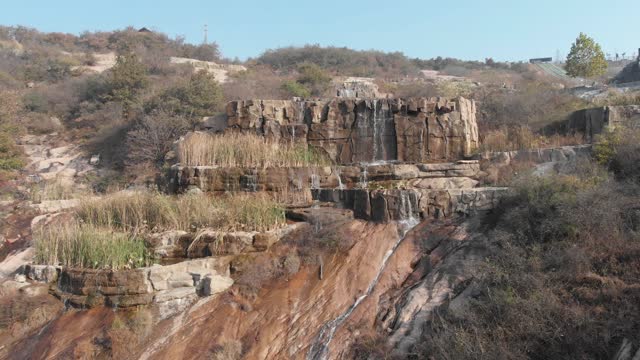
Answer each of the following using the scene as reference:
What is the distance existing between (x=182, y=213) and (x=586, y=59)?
2305 cm

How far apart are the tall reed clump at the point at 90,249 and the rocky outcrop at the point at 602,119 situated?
10027mm

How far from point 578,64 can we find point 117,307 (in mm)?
24838

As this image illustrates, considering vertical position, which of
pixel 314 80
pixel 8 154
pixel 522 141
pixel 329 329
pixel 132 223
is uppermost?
pixel 314 80

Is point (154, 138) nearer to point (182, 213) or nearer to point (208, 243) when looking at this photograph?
point (182, 213)

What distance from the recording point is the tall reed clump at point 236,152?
10984 mm

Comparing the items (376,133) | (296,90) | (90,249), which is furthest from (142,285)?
(296,90)

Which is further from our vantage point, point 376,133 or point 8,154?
point 8,154

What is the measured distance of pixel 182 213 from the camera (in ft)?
29.2

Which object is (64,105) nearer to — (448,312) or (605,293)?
(448,312)

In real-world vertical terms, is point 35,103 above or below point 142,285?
above

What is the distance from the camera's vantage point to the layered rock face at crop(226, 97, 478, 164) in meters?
11.9

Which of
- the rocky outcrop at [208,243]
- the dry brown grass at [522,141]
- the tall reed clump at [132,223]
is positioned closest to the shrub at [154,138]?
the tall reed clump at [132,223]

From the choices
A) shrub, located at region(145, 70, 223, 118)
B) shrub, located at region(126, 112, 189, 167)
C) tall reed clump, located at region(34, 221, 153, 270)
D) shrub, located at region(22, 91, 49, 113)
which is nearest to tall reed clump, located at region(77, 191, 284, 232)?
tall reed clump, located at region(34, 221, 153, 270)

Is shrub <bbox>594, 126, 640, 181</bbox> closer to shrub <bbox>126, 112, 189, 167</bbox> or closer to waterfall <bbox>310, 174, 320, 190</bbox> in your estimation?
waterfall <bbox>310, 174, 320, 190</bbox>
